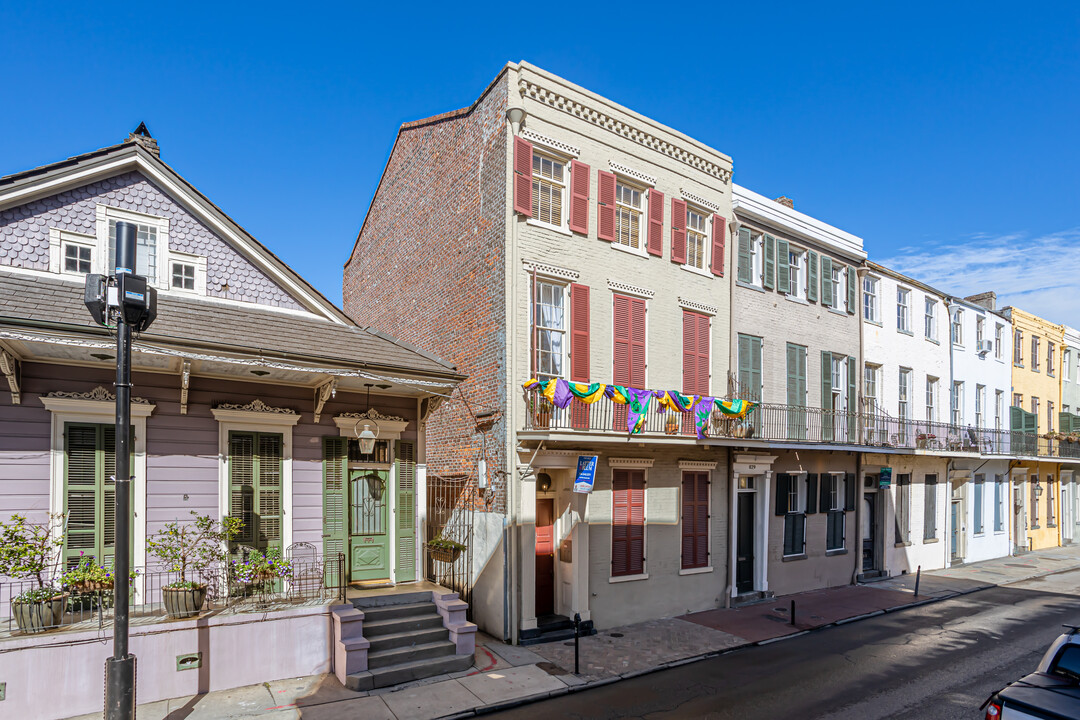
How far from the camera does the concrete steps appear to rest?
11.2 metres

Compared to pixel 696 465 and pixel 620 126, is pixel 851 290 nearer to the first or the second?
pixel 696 465

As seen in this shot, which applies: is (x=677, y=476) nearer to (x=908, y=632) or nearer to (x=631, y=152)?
(x=908, y=632)

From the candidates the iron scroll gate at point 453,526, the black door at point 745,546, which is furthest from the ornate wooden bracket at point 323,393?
the black door at point 745,546

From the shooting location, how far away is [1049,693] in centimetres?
761

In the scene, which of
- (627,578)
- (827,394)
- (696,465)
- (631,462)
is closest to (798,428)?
(827,394)

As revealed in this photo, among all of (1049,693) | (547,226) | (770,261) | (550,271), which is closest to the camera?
(1049,693)

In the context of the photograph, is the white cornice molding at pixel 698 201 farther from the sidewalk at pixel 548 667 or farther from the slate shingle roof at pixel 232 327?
the sidewalk at pixel 548 667

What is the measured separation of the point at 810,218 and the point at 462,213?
1104 cm

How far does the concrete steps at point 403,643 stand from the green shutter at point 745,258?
1195 centimetres

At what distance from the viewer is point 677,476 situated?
16.6 metres

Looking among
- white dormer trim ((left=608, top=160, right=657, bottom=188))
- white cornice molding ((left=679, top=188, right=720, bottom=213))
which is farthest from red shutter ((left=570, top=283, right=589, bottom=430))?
white cornice molding ((left=679, top=188, right=720, bottom=213))

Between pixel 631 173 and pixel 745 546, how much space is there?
1030 cm

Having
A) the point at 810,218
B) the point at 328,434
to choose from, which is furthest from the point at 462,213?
the point at 810,218

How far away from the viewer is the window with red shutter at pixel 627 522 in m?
15.3
